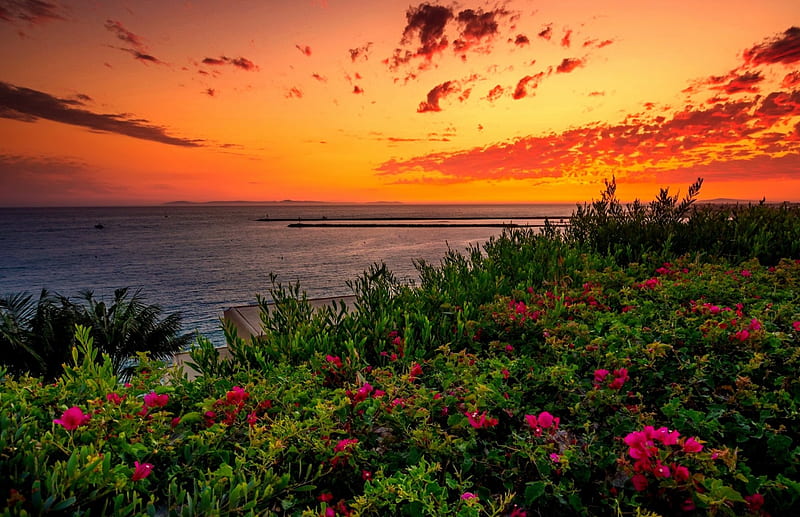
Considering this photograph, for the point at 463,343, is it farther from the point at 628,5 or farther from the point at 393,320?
the point at 628,5

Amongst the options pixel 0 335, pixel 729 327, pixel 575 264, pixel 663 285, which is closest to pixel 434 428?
pixel 729 327

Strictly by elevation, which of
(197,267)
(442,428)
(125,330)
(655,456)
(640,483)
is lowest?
(197,267)

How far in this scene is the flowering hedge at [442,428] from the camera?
5.61 ft

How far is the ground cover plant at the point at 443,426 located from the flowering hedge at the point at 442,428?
1 cm

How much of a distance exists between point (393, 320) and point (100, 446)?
9.49 feet

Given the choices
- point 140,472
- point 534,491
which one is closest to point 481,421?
point 534,491

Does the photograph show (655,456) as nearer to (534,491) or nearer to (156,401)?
(534,491)

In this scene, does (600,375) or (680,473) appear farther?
(600,375)

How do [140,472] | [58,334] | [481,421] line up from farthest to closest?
[58,334] < [481,421] < [140,472]

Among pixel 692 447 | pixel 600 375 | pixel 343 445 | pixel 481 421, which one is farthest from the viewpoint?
pixel 600 375

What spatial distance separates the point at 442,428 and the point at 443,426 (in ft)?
0.07

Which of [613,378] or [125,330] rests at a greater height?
[613,378]

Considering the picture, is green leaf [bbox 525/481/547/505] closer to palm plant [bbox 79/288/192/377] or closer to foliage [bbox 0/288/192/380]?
foliage [bbox 0/288/192/380]

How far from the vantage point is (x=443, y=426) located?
102 inches
